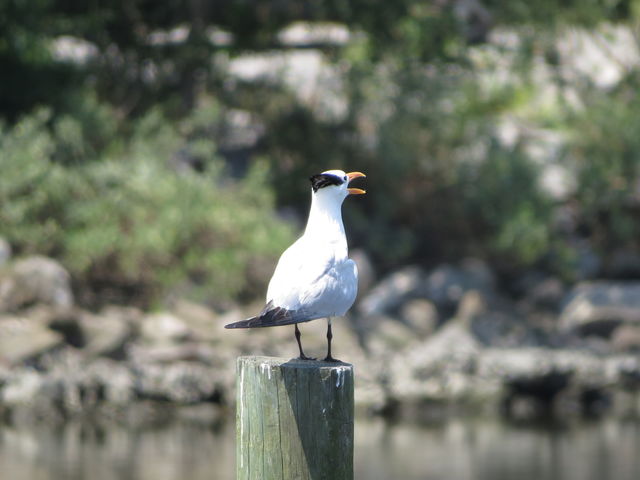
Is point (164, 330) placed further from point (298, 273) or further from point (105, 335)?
point (298, 273)

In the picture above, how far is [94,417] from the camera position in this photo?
11.4 metres

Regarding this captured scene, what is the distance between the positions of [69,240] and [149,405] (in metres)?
3.21

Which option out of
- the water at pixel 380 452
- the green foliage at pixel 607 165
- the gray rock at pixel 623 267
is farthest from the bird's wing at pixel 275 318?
the gray rock at pixel 623 267

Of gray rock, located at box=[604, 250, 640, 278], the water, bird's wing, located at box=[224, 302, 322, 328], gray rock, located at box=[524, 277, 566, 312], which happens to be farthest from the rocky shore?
bird's wing, located at box=[224, 302, 322, 328]

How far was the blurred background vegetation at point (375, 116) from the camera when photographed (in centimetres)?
1619

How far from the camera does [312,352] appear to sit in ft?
42.7

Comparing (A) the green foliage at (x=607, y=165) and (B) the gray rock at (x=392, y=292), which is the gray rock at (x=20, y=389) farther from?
(A) the green foliage at (x=607, y=165)

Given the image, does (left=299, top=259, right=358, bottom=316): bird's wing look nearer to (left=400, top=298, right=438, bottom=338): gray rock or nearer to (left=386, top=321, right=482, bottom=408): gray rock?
(left=386, top=321, right=482, bottom=408): gray rock

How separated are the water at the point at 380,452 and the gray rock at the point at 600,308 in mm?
3755

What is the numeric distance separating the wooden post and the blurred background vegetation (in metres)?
11.3

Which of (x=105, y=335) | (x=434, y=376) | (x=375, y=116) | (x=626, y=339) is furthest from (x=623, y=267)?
(x=105, y=335)

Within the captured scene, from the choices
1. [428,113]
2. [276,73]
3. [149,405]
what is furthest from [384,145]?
[149,405]

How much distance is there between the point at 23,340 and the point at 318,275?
8443 millimetres

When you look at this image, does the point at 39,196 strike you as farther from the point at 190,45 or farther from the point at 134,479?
the point at 134,479
